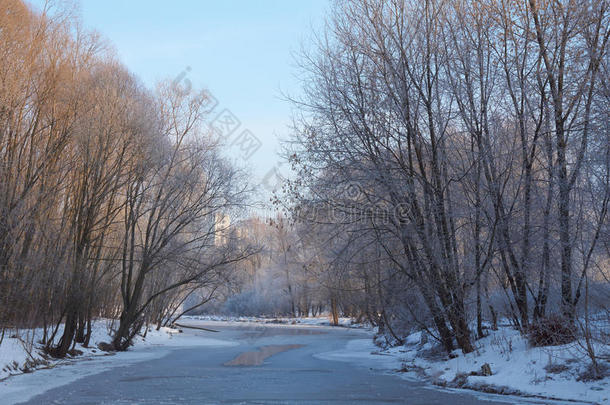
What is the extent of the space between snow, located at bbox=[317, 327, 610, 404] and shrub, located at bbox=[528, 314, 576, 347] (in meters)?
0.21

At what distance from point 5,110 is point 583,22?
48.6ft

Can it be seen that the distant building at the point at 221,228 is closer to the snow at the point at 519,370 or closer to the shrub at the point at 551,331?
the snow at the point at 519,370

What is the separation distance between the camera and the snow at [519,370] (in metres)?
9.30

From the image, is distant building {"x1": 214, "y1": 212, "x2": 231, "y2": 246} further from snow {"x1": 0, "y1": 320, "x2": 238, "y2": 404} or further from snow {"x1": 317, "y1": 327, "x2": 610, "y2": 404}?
snow {"x1": 317, "y1": 327, "x2": 610, "y2": 404}

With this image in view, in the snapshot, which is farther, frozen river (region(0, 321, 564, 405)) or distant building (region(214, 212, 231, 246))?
distant building (region(214, 212, 231, 246))

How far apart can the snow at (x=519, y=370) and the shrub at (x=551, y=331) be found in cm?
21

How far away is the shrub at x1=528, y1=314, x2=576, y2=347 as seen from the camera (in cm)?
1109

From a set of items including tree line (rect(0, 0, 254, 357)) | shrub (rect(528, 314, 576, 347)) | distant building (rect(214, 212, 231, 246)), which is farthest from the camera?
distant building (rect(214, 212, 231, 246))

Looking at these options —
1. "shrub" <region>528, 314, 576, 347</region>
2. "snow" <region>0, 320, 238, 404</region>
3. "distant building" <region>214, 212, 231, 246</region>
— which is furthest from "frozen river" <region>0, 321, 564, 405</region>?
"distant building" <region>214, 212, 231, 246</region>

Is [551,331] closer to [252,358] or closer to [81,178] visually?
[252,358]

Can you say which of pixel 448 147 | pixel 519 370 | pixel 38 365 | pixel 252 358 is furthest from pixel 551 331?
pixel 38 365

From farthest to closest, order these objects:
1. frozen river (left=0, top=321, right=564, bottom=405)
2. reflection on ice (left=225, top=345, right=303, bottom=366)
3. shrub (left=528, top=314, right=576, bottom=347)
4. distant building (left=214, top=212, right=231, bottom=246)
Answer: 1. distant building (left=214, top=212, right=231, bottom=246)
2. reflection on ice (left=225, top=345, right=303, bottom=366)
3. shrub (left=528, top=314, right=576, bottom=347)
4. frozen river (left=0, top=321, right=564, bottom=405)

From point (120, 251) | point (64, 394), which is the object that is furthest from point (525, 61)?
point (120, 251)

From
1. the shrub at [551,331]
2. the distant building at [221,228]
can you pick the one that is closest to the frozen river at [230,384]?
the shrub at [551,331]
